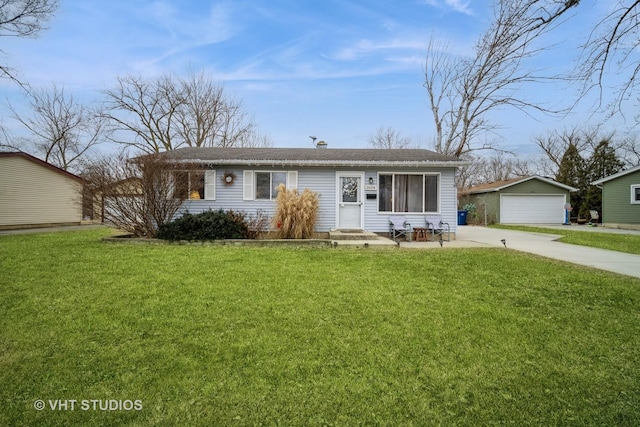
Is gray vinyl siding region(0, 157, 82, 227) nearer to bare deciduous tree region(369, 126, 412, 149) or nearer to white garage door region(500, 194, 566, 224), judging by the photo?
bare deciduous tree region(369, 126, 412, 149)

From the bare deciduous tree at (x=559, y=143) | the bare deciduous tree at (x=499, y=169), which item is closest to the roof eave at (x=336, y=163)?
the bare deciduous tree at (x=559, y=143)

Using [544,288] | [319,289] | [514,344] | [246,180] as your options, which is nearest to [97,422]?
[319,289]

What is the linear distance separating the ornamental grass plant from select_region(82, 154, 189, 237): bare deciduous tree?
3432 millimetres

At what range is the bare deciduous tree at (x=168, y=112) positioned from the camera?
2341 cm

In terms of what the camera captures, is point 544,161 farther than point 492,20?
Yes

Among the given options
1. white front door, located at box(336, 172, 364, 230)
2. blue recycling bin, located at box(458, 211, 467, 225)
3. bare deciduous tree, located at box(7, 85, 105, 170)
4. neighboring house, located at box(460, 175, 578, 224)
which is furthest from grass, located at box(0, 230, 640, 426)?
bare deciduous tree, located at box(7, 85, 105, 170)

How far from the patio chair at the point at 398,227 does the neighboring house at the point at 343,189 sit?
0.65 feet

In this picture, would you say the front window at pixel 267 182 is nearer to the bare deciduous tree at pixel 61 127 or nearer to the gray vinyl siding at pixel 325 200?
the gray vinyl siding at pixel 325 200

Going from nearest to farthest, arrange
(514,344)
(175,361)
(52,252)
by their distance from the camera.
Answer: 1. (175,361)
2. (514,344)
3. (52,252)

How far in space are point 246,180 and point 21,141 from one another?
23.7 metres

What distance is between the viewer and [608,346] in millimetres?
3102

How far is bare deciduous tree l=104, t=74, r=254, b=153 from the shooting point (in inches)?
922

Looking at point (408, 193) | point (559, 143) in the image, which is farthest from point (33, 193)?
point (559, 143)

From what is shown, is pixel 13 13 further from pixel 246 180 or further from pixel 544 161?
pixel 544 161
